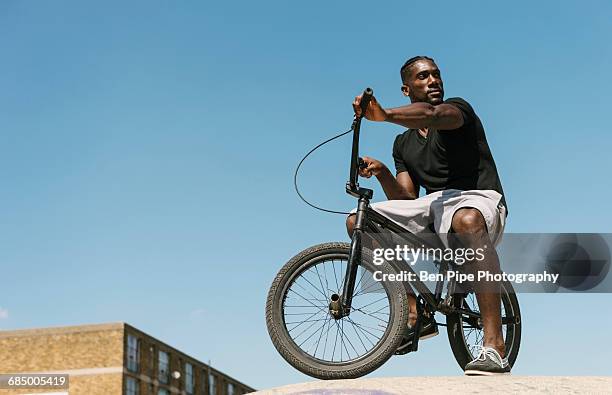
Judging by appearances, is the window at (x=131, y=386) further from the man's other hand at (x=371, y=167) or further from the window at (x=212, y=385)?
the man's other hand at (x=371, y=167)

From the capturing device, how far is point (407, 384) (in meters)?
5.77

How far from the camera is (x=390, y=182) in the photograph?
7082mm

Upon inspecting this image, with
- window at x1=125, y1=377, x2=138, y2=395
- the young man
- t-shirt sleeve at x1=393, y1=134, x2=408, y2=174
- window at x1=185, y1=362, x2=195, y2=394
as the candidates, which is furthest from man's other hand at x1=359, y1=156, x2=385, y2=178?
window at x1=185, y1=362, x2=195, y2=394

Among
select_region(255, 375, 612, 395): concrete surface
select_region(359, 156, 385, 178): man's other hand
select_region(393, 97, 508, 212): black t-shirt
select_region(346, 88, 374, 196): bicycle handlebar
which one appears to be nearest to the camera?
select_region(255, 375, 612, 395): concrete surface

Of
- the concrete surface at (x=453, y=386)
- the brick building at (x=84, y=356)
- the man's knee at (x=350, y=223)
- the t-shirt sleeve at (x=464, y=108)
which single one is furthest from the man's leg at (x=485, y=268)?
the brick building at (x=84, y=356)

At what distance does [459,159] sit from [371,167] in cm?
74

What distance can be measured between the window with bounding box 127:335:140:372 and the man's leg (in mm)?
58545

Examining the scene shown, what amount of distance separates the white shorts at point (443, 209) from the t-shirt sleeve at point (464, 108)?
1.79ft

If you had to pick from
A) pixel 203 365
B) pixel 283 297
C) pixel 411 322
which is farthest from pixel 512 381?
pixel 203 365

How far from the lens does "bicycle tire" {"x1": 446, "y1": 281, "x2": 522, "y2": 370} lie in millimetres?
6949

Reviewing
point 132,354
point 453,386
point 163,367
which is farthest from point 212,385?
point 453,386

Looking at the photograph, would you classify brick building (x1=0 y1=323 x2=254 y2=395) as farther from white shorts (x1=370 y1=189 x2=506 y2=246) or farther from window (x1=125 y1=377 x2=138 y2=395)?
white shorts (x1=370 y1=189 x2=506 y2=246)

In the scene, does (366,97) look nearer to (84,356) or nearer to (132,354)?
(84,356)

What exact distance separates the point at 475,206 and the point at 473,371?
120cm
